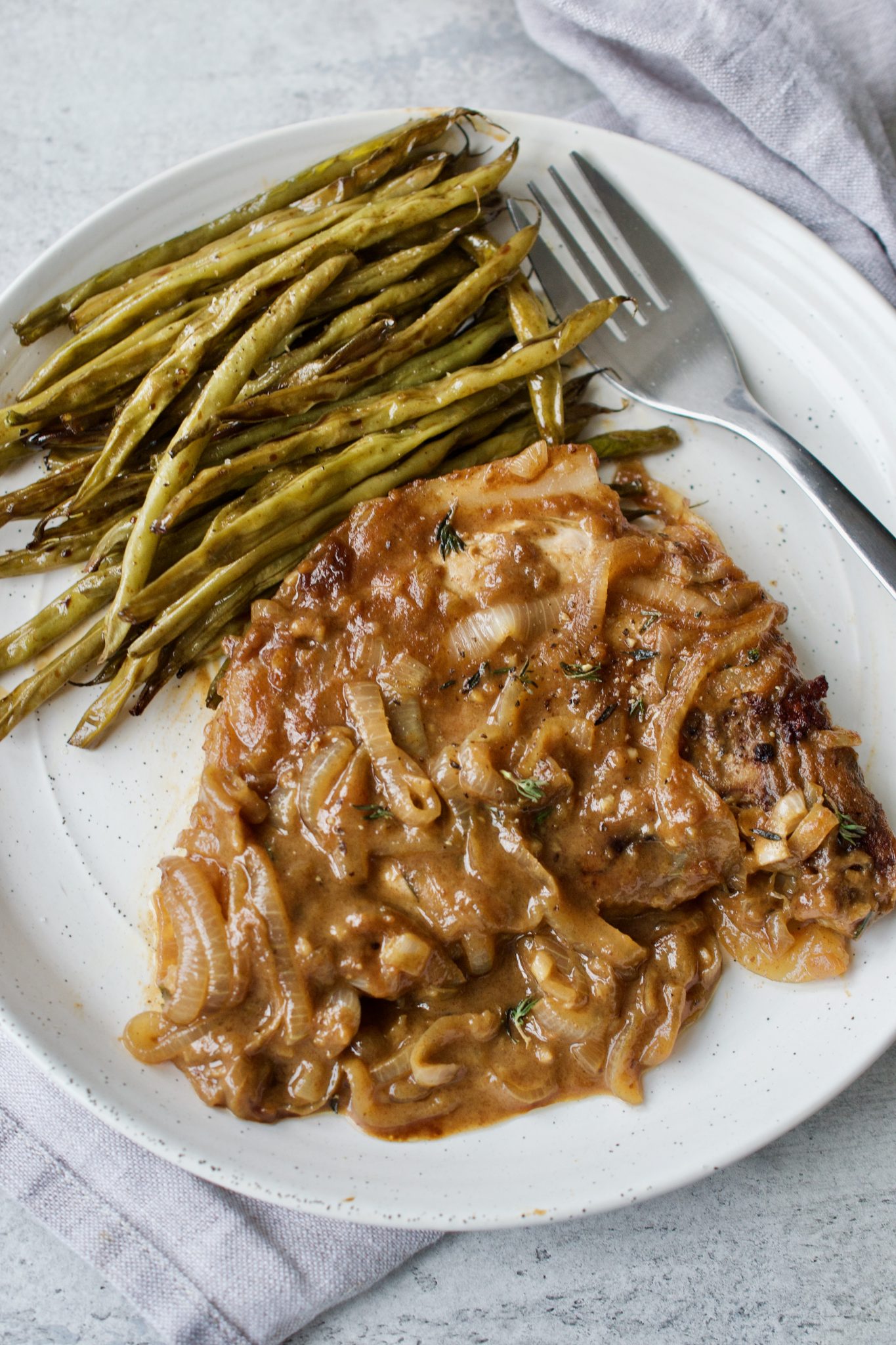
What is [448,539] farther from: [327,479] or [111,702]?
[111,702]

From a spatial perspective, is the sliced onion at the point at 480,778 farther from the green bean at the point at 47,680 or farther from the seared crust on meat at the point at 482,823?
the green bean at the point at 47,680

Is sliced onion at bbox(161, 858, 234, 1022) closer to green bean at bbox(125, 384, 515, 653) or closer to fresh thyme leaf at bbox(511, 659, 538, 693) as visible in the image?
green bean at bbox(125, 384, 515, 653)

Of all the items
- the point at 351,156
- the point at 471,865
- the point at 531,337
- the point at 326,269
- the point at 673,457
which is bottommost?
the point at 471,865

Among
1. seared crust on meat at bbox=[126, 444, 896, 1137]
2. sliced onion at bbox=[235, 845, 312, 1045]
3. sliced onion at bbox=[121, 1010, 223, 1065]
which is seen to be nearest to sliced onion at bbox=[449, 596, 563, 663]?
seared crust on meat at bbox=[126, 444, 896, 1137]

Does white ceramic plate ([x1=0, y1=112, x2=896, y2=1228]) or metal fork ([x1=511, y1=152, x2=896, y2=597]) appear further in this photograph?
metal fork ([x1=511, y1=152, x2=896, y2=597])

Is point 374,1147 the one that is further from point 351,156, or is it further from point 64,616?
point 351,156

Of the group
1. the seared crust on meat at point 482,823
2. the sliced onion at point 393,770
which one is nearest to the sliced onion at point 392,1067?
the seared crust on meat at point 482,823

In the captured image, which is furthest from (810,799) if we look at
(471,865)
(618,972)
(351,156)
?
(351,156)

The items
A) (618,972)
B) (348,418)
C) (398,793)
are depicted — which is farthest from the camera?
(348,418)
